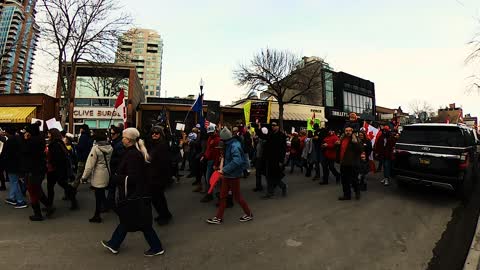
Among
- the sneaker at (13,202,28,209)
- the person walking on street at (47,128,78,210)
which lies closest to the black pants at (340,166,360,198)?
the person walking on street at (47,128,78,210)

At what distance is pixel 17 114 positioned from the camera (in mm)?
22141

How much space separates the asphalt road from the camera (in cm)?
356

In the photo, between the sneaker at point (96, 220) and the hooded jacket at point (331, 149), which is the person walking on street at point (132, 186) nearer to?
the sneaker at point (96, 220)

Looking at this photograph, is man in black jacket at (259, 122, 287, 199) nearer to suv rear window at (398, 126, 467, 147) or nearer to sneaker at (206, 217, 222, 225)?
sneaker at (206, 217, 222, 225)

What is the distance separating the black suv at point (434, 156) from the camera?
5.96 metres

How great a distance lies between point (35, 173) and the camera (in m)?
5.01

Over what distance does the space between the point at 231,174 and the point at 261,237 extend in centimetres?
117

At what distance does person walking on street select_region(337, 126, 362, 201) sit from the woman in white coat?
501 centimetres

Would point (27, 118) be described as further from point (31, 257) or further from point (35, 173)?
point (31, 257)

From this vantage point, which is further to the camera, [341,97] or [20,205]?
[341,97]

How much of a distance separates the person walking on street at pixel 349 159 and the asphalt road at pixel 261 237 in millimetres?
355

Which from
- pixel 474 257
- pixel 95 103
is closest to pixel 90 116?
pixel 95 103

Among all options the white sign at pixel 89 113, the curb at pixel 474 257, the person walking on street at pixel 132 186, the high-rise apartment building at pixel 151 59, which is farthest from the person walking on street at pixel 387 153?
the high-rise apartment building at pixel 151 59

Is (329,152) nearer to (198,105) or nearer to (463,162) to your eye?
(463,162)
